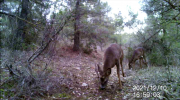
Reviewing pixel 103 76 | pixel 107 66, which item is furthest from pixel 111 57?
pixel 103 76

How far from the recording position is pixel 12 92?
397 cm

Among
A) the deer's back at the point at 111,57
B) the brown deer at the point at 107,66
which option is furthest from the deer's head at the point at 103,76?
the deer's back at the point at 111,57

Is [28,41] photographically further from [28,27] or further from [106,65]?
[106,65]

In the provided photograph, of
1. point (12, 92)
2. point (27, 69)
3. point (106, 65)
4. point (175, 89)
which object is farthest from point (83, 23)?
point (175, 89)

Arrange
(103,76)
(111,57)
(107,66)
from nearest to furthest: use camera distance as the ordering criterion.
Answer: (103,76) → (107,66) → (111,57)

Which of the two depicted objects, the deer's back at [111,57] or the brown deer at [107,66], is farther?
the deer's back at [111,57]

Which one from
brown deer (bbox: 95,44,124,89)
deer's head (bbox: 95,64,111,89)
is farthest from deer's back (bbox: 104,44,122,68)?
deer's head (bbox: 95,64,111,89)

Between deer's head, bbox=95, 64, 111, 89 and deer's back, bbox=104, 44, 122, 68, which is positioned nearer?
deer's head, bbox=95, 64, 111, 89

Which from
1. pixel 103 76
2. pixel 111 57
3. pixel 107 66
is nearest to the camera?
pixel 103 76

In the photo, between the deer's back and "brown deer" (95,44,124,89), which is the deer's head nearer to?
"brown deer" (95,44,124,89)

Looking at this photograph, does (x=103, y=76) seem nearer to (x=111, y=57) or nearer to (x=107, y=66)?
(x=107, y=66)

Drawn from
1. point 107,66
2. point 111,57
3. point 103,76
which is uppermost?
point 111,57

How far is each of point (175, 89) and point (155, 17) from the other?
25.4ft

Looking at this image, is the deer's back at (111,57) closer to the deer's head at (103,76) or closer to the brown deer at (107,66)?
the brown deer at (107,66)
